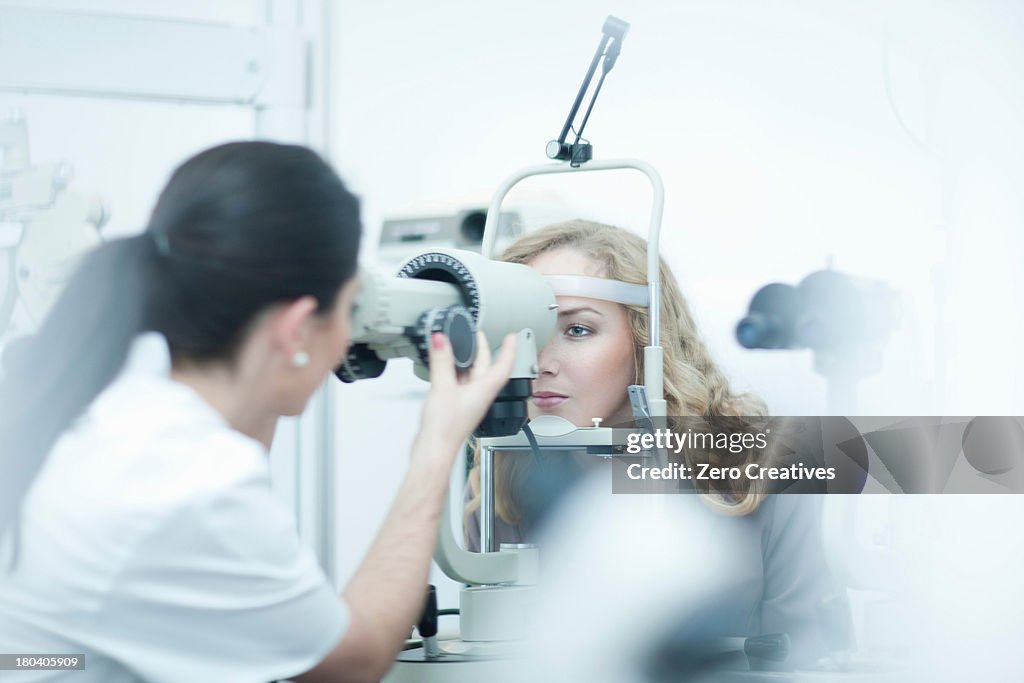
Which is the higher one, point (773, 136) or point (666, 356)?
point (773, 136)

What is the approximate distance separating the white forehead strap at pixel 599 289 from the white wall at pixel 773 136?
217 mm

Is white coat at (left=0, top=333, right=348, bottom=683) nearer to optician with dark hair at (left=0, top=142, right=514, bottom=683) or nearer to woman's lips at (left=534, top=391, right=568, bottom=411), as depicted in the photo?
optician with dark hair at (left=0, top=142, right=514, bottom=683)

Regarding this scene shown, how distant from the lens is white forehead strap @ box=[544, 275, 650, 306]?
1.23 meters

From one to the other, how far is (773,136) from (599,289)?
42 centimetres

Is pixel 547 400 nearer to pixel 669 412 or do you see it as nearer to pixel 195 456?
pixel 669 412

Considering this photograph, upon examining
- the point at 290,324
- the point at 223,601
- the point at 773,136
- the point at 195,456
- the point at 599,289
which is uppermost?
the point at 773,136

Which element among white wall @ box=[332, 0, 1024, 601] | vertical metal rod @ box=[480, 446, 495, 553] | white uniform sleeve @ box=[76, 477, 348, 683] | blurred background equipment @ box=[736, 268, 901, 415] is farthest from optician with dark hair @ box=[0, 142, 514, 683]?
white wall @ box=[332, 0, 1024, 601]

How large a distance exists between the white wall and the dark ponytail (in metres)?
0.82

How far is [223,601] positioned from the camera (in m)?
0.76

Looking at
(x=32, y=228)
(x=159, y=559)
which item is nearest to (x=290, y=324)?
(x=159, y=559)

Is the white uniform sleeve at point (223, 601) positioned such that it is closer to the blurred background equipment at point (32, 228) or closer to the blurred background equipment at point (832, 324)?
the blurred background equipment at point (832, 324)

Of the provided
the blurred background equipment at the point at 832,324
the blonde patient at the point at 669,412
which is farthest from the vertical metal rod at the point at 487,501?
the blurred background equipment at the point at 832,324

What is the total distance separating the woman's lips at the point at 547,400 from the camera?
1.36m

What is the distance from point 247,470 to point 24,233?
37.7 inches
